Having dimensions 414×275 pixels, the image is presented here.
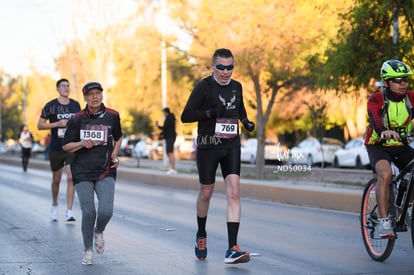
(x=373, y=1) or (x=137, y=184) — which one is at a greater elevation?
(x=373, y=1)

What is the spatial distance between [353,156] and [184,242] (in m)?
24.4

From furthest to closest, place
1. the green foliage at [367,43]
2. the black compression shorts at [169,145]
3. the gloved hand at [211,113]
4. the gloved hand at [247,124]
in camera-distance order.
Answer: the black compression shorts at [169,145]
the green foliage at [367,43]
the gloved hand at [247,124]
the gloved hand at [211,113]

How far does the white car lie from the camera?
32781 mm

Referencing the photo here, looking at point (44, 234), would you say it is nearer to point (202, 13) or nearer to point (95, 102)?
point (95, 102)

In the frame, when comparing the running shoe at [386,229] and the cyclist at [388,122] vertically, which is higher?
the cyclist at [388,122]

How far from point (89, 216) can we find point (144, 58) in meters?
23.1

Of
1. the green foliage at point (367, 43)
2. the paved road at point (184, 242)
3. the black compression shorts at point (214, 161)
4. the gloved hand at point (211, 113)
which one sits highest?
the green foliage at point (367, 43)

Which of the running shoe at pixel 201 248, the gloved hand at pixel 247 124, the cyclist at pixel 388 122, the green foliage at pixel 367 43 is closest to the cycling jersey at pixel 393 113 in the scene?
the cyclist at pixel 388 122

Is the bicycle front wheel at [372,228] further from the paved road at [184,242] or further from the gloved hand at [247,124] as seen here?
the gloved hand at [247,124]

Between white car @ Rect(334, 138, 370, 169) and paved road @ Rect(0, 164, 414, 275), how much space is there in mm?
17625

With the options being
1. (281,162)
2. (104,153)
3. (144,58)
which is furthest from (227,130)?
(144,58)

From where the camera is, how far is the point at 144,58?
31.0 meters

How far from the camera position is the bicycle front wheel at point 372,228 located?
834 cm

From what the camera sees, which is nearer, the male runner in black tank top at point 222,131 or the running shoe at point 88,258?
the male runner in black tank top at point 222,131
